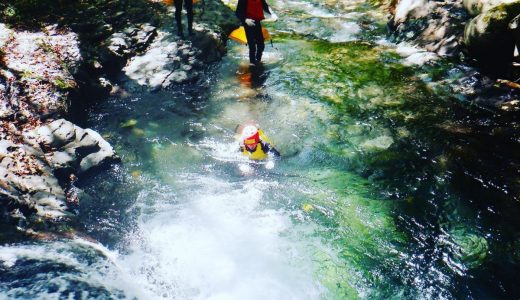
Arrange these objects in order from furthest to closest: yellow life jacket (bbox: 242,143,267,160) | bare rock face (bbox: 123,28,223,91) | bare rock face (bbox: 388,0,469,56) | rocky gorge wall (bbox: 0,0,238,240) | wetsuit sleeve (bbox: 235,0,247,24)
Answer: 1. bare rock face (bbox: 388,0,469,56)
2. bare rock face (bbox: 123,28,223,91)
3. wetsuit sleeve (bbox: 235,0,247,24)
4. yellow life jacket (bbox: 242,143,267,160)
5. rocky gorge wall (bbox: 0,0,238,240)

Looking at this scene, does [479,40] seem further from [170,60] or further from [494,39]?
[170,60]

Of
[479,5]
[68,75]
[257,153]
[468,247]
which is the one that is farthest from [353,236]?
[68,75]

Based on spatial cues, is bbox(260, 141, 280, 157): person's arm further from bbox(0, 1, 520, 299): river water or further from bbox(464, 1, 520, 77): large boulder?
bbox(464, 1, 520, 77): large boulder

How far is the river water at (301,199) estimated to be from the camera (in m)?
4.63

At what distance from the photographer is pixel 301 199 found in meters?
5.84

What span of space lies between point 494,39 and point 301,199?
218 inches

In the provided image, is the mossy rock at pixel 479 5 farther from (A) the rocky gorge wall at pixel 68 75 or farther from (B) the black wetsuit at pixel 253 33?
(A) the rocky gorge wall at pixel 68 75

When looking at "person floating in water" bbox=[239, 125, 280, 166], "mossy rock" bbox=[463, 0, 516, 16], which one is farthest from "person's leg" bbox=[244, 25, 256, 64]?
"mossy rock" bbox=[463, 0, 516, 16]

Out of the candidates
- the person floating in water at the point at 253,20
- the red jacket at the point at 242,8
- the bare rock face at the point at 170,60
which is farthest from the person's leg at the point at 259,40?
the bare rock face at the point at 170,60

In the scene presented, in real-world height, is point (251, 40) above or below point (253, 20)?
below

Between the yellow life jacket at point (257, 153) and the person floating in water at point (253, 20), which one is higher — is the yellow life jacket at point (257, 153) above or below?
below

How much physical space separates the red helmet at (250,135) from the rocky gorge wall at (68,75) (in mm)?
2647

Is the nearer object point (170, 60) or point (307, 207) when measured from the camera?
point (307, 207)

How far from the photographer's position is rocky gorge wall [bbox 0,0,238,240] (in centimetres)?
558
